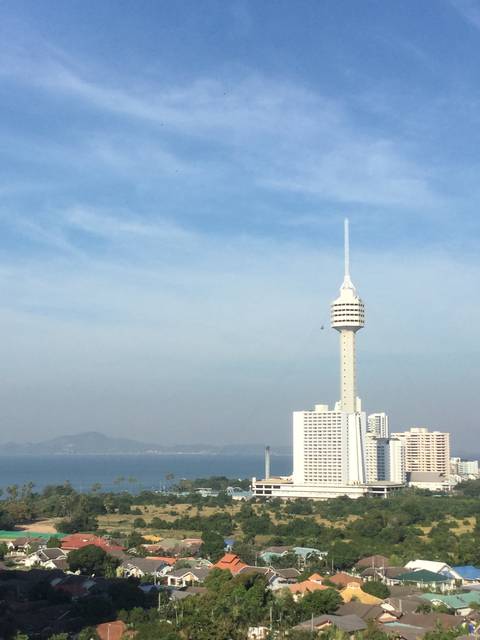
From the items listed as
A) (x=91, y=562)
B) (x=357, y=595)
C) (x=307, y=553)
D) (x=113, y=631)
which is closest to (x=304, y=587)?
(x=357, y=595)

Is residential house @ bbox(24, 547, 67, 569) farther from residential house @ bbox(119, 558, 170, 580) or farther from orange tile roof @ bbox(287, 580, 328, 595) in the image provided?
orange tile roof @ bbox(287, 580, 328, 595)

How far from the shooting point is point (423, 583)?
28.2m

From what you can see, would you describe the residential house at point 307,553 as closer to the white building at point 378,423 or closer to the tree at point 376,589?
the tree at point 376,589

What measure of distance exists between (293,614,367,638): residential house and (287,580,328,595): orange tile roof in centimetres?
336

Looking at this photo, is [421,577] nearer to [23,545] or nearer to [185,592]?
[185,592]

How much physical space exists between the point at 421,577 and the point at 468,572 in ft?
11.1

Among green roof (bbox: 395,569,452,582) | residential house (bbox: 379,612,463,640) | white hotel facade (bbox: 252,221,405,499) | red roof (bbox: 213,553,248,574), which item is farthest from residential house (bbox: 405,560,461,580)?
white hotel facade (bbox: 252,221,405,499)

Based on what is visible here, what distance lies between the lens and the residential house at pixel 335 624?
2070cm

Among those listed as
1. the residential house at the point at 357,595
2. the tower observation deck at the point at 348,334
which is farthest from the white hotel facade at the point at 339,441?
the residential house at the point at 357,595

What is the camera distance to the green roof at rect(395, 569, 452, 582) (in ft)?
93.1

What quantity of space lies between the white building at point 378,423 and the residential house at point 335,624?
233 ft

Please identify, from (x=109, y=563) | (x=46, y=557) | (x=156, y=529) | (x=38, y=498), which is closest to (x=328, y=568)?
(x=109, y=563)

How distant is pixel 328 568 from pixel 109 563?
8.21m

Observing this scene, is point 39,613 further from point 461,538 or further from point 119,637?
point 461,538
